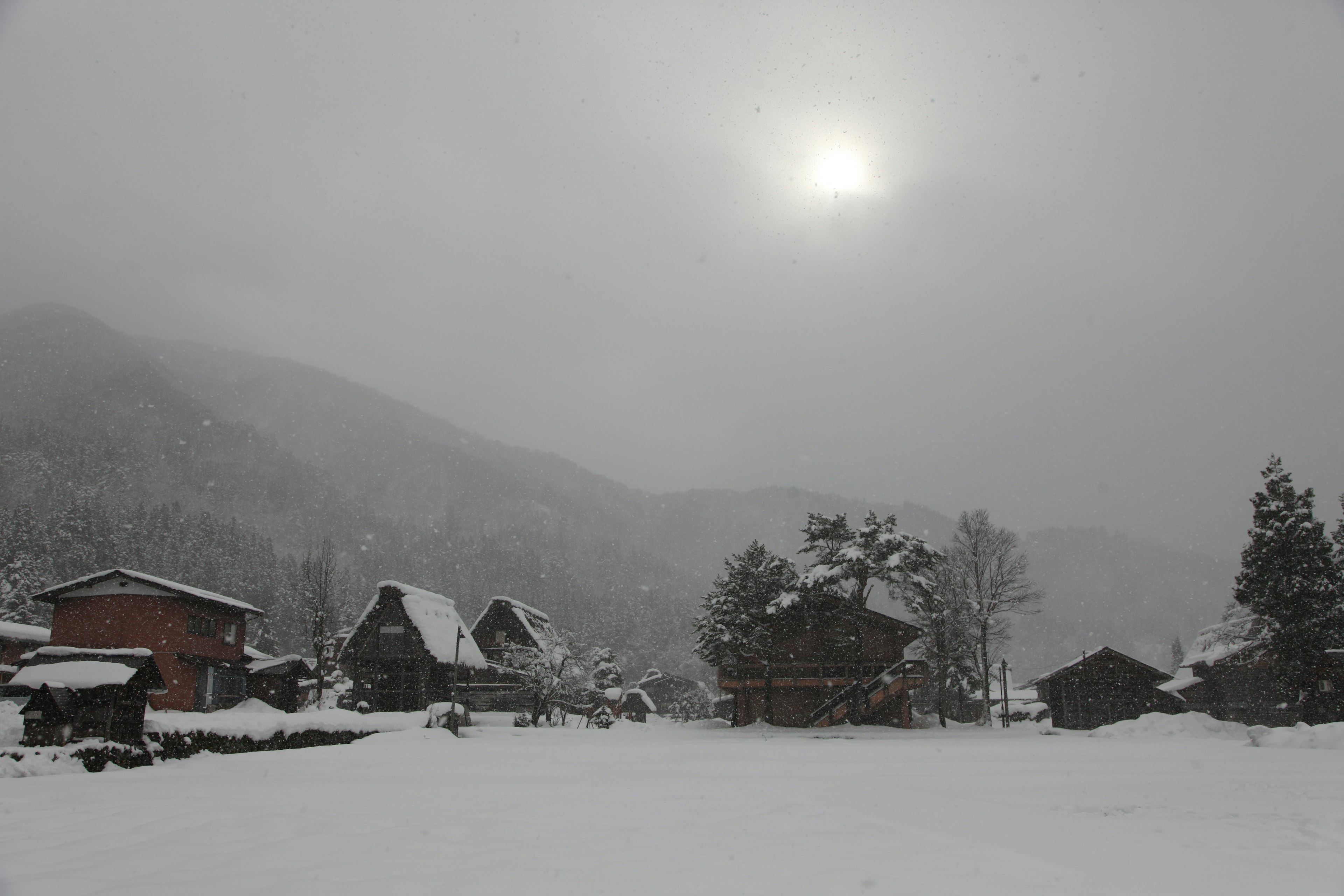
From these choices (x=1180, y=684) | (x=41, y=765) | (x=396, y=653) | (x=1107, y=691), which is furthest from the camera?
(x=1180, y=684)

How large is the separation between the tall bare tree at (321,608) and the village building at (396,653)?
9.05ft

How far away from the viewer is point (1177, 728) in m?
32.3

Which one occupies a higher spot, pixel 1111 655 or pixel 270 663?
pixel 1111 655

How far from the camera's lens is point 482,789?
571 inches

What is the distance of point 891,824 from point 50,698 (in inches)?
753

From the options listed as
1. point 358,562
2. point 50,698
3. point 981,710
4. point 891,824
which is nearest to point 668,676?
point 981,710

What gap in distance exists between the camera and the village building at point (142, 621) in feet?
140

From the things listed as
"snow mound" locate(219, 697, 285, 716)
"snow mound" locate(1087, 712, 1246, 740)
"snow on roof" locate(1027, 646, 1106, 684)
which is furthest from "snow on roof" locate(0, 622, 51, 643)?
"snow on roof" locate(1027, 646, 1106, 684)

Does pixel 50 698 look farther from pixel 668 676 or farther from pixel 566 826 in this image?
pixel 668 676

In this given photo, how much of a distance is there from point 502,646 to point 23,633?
30067mm

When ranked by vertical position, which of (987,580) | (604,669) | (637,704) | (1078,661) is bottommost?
(637,704)

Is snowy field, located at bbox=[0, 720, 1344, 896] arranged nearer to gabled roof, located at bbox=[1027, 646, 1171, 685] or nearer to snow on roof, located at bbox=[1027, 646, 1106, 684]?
snow on roof, located at bbox=[1027, 646, 1106, 684]

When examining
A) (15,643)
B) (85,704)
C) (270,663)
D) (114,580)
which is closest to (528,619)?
(270,663)

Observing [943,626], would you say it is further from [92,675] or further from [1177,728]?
[92,675]
